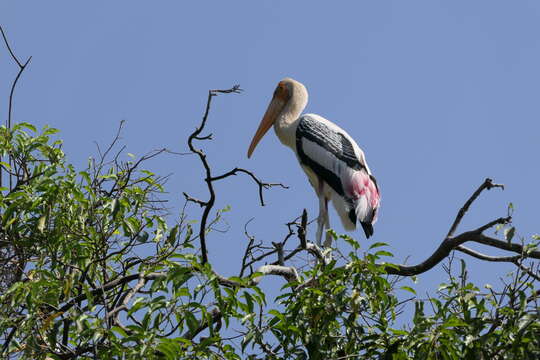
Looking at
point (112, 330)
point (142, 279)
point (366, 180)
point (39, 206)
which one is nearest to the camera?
point (112, 330)

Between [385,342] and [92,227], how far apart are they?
170 cm

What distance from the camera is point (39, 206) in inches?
223

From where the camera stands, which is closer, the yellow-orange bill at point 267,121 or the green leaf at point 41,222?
the green leaf at point 41,222

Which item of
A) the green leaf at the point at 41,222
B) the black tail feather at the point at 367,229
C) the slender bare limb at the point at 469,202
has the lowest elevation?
the green leaf at the point at 41,222

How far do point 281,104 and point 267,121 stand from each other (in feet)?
0.63

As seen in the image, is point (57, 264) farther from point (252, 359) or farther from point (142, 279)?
point (252, 359)

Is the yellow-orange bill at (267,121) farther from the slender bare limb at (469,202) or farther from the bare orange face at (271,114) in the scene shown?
the slender bare limb at (469,202)

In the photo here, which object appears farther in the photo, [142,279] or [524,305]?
[142,279]

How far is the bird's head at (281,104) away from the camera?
8891 millimetres

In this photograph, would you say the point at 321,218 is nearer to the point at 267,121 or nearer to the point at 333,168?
the point at 333,168

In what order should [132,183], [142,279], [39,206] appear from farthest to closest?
[132,183]
[39,206]
[142,279]

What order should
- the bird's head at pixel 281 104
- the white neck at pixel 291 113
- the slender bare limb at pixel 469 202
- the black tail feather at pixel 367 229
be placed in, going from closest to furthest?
the slender bare limb at pixel 469 202 → the black tail feather at pixel 367 229 → the white neck at pixel 291 113 → the bird's head at pixel 281 104

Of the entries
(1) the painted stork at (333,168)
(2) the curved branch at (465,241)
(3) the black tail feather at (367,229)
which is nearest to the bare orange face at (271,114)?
(1) the painted stork at (333,168)

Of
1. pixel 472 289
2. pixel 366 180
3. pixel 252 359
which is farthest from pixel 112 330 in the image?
pixel 366 180
